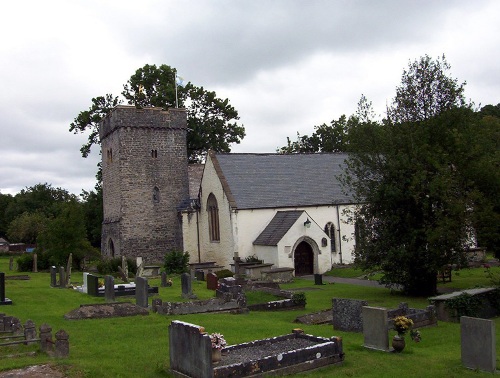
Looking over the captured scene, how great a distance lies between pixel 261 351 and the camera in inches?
444

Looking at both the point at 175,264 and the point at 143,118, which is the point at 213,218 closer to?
the point at 175,264

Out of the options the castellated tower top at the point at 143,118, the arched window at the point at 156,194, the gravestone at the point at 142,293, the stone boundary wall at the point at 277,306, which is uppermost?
the castellated tower top at the point at 143,118

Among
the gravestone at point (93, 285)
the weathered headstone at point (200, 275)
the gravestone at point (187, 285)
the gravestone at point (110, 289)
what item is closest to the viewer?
the gravestone at point (110, 289)

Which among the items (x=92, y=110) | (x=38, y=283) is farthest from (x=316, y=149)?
(x=38, y=283)

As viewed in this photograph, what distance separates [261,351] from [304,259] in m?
24.5

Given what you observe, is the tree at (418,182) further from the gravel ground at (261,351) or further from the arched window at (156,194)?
the arched window at (156,194)

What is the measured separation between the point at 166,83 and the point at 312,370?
48.5m

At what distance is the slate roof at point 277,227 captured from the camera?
3466 cm

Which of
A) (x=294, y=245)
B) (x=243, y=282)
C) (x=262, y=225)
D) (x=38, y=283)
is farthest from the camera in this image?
(x=262, y=225)

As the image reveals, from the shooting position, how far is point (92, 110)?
54.9m

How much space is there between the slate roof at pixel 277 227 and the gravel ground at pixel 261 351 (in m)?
22.1

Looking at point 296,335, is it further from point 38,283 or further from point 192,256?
point 192,256

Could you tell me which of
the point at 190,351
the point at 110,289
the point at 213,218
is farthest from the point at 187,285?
the point at 213,218

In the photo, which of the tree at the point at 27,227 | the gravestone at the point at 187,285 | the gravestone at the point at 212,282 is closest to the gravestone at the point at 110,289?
the gravestone at the point at 187,285
